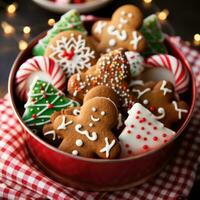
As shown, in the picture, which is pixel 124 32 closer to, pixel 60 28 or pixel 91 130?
pixel 60 28

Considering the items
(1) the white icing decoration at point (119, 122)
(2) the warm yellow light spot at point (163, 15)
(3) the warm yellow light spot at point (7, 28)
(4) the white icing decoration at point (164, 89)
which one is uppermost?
(3) the warm yellow light spot at point (7, 28)

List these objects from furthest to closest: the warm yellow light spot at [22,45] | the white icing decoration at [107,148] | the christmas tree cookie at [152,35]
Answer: the warm yellow light spot at [22,45] < the christmas tree cookie at [152,35] < the white icing decoration at [107,148]

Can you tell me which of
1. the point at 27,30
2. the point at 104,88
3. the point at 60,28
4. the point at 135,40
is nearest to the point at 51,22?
the point at 27,30

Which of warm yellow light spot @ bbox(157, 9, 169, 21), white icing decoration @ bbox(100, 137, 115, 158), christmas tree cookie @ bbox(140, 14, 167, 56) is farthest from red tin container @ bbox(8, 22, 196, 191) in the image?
warm yellow light spot @ bbox(157, 9, 169, 21)

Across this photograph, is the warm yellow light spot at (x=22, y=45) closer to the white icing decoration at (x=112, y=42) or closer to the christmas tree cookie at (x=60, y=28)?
the christmas tree cookie at (x=60, y=28)

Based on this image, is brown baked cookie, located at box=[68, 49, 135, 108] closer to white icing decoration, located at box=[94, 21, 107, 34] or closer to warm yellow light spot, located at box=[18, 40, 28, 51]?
white icing decoration, located at box=[94, 21, 107, 34]

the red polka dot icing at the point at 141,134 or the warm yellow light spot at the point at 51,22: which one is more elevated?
the warm yellow light spot at the point at 51,22

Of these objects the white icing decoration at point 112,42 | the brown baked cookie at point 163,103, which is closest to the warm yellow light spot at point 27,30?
the white icing decoration at point 112,42
